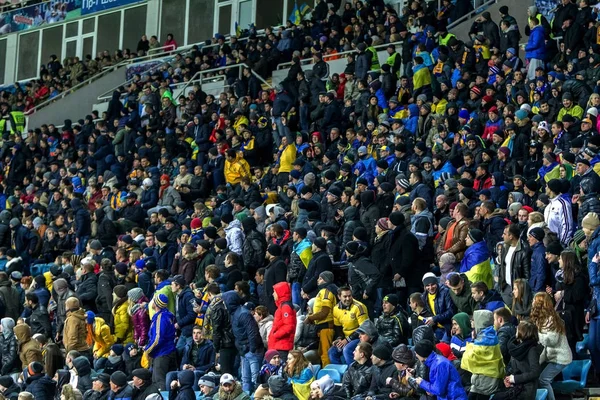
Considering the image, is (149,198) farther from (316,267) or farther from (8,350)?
(316,267)

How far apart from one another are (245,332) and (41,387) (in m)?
2.96

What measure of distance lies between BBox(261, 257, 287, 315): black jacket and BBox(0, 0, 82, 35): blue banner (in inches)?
963

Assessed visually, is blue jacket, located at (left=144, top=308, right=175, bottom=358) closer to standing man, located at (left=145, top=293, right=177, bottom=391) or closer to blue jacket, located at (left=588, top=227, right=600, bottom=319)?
standing man, located at (left=145, top=293, right=177, bottom=391)

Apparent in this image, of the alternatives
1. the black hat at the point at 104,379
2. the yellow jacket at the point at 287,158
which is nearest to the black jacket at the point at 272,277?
the black hat at the point at 104,379

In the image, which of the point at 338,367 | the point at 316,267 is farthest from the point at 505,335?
the point at 316,267

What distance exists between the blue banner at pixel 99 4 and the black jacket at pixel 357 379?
2643 cm

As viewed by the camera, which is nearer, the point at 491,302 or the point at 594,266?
the point at 491,302

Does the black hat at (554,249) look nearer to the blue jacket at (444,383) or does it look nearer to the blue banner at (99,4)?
the blue jacket at (444,383)

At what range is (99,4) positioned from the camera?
3891 cm

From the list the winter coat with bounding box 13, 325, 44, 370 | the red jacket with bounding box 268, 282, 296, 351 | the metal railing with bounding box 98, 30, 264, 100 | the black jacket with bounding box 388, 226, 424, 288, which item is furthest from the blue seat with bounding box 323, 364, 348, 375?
the metal railing with bounding box 98, 30, 264, 100

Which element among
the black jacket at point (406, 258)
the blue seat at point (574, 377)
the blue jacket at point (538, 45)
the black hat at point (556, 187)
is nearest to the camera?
the blue seat at point (574, 377)

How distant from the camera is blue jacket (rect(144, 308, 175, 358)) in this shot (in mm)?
16359

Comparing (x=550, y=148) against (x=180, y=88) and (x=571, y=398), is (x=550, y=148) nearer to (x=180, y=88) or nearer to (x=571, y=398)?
(x=571, y=398)

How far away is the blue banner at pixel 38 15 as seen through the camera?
3975cm
